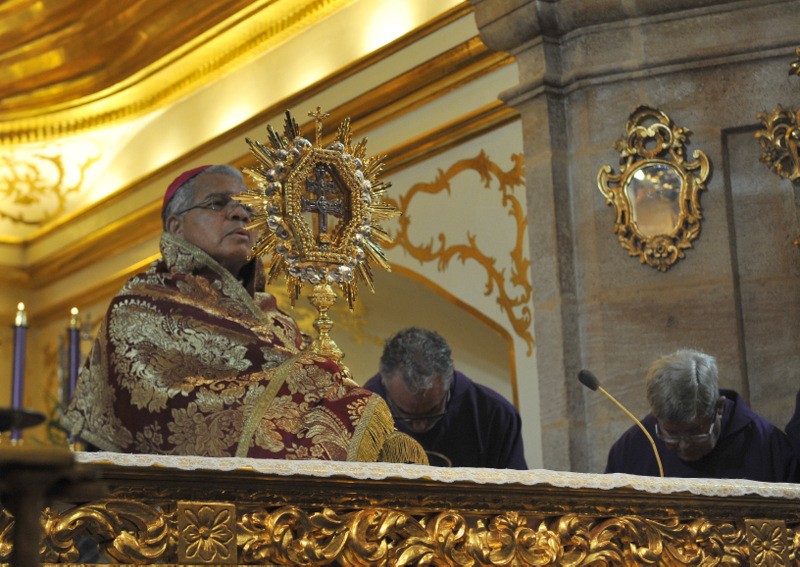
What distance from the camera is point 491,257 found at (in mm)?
6738

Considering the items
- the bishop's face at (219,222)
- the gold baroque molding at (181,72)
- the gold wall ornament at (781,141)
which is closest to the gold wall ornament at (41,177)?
the gold baroque molding at (181,72)

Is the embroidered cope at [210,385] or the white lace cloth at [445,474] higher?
the embroidered cope at [210,385]

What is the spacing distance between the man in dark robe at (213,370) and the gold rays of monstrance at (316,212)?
0.15m

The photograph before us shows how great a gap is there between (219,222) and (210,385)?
0.62 meters

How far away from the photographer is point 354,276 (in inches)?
157

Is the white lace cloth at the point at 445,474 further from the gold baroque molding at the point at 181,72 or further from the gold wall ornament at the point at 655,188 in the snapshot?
the gold baroque molding at the point at 181,72

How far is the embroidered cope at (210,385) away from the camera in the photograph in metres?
3.45

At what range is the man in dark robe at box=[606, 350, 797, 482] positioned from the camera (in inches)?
171

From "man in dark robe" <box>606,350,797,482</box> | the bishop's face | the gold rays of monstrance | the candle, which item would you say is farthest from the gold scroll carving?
the candle

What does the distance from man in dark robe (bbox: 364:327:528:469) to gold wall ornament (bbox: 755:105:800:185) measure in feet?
4.49

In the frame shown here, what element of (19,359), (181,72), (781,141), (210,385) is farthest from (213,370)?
(181,72)

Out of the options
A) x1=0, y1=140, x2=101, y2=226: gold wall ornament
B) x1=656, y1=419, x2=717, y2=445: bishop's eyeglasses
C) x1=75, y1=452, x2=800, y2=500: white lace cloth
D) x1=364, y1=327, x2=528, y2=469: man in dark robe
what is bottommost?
x1=75, y1=452, x2=800, y2=500: white lace cloth

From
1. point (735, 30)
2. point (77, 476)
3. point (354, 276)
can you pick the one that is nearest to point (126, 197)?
point (735, 30)

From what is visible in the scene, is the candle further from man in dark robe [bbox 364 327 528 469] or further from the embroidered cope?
the embroidered cope
